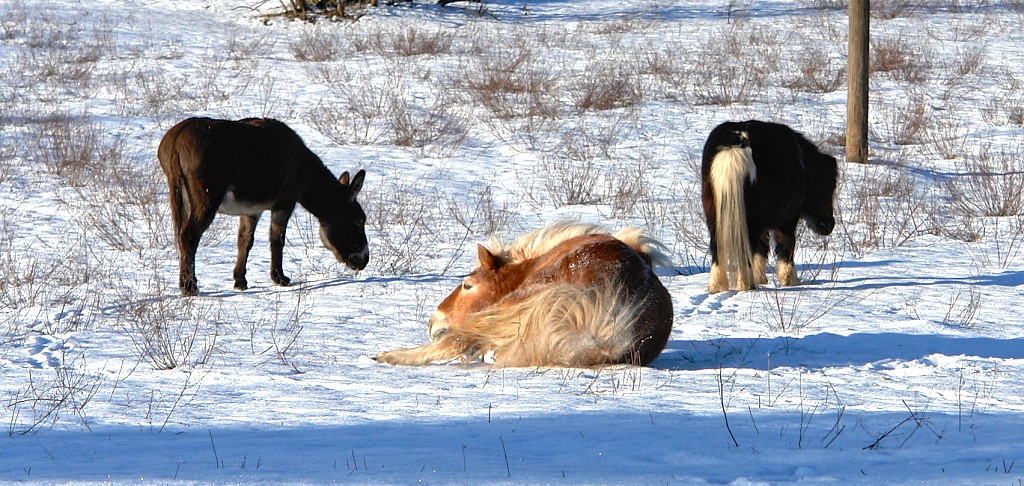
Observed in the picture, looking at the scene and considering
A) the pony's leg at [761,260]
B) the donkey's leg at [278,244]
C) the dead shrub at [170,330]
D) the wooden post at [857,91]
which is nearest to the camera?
the dead shrub at [170,330]

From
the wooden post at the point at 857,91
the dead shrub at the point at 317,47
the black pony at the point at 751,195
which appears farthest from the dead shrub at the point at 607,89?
the black pony at the point at 751,195

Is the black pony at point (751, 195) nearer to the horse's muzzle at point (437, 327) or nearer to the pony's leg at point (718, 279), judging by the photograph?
the pony's leg at point (718, 279)

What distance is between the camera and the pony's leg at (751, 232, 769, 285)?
7691 millimetres

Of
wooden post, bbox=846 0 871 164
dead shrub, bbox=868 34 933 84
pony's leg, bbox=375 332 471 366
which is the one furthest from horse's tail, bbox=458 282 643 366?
dead shrub, bbox=868 34 933 84

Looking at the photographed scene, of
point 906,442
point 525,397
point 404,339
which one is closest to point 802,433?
point 906,442

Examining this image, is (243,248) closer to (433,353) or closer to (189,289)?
(189,289)

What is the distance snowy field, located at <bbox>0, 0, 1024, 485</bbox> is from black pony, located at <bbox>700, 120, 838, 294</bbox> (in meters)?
0.27

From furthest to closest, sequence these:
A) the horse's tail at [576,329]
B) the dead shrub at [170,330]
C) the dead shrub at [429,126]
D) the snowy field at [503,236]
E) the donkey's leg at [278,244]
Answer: the dead shrub at [429,126] < the donkey's leg at [278,244] < the dead shrub at [170,330] < the horse's tail at [576,329] < the snowy field at [503,236]

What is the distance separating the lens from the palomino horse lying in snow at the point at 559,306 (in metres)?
5.15

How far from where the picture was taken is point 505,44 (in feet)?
65.2

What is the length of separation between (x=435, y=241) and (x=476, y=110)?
5.73m

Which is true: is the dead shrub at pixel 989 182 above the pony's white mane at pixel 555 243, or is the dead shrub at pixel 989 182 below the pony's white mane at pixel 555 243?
below

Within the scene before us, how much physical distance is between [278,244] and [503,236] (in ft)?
7.45

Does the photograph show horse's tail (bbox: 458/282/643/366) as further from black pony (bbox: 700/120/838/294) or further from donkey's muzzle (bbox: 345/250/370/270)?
donkey's muzzle (bbox: 345/250/370/270)
